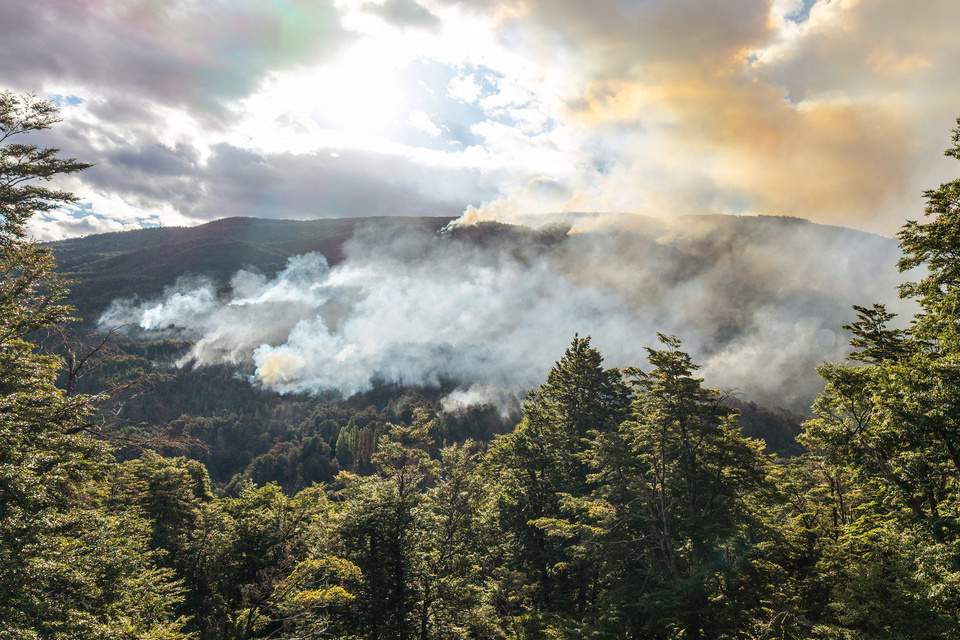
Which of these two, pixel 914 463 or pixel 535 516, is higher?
pixel 914 463

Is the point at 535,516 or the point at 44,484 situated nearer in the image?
the point at 44,484

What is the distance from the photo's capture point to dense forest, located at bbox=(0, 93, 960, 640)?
38.3ft

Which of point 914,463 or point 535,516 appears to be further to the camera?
point 535,516

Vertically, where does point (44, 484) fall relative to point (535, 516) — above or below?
above

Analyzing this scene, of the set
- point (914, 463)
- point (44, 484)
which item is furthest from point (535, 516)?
point (44, 484)

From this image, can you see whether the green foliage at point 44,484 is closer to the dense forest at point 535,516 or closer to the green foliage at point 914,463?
the dense forest at point 535,516

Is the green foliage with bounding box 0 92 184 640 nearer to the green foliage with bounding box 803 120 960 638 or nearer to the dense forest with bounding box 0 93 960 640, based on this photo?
the dense forest with bounding box 0 93 960 640

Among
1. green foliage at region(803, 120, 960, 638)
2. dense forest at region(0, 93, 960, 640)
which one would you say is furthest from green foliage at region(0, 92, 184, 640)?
green foliage at region(803, 120, 960, 638)

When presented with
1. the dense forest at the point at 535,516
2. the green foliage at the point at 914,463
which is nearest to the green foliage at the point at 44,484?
the dense forest at the point at 535,516

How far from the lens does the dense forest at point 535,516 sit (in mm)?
11672

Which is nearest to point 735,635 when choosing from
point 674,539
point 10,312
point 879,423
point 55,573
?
point 674,539

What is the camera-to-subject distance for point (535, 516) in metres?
27.1

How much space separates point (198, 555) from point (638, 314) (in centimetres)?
19340

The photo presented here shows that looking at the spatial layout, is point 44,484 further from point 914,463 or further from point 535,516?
point 914,463
